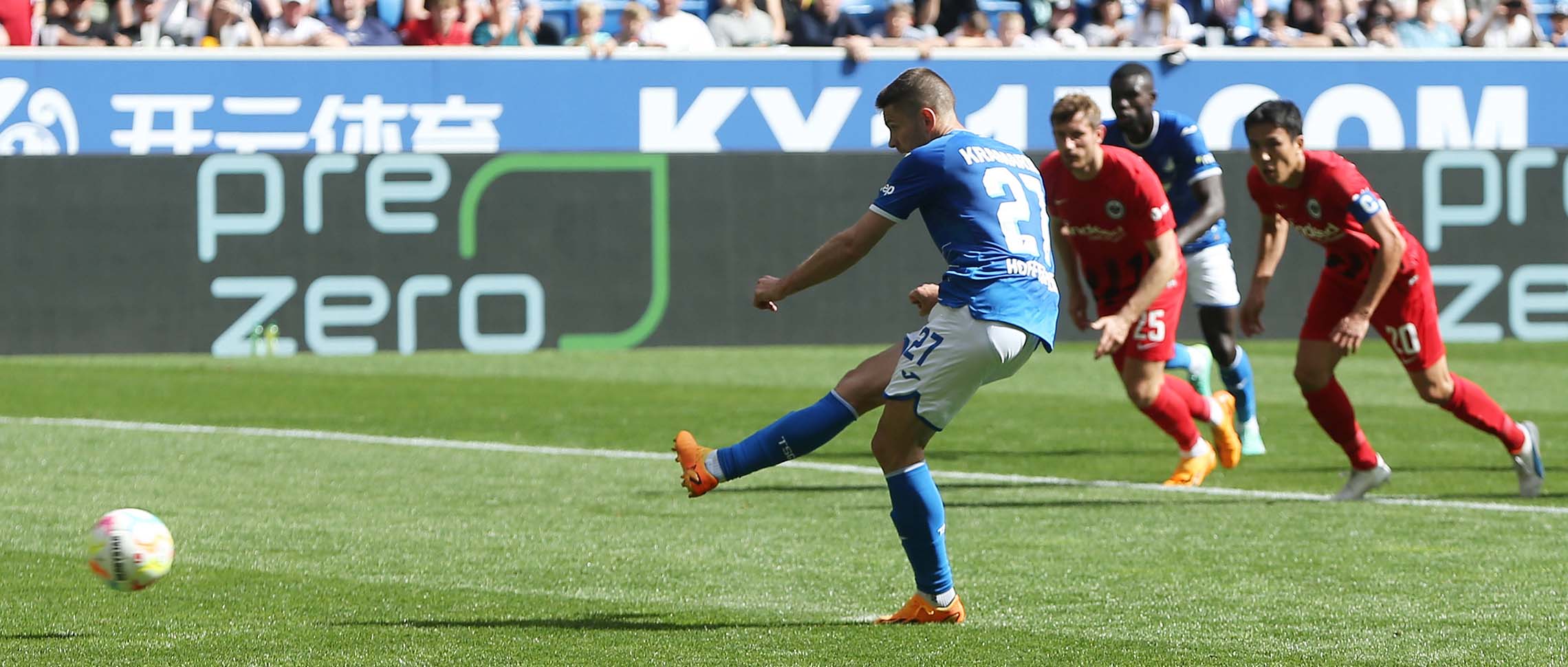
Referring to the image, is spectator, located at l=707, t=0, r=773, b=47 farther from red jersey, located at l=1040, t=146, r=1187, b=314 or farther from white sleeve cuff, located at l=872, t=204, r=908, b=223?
white sleeve cuff, located at l=872, t=204, r=908, b=223

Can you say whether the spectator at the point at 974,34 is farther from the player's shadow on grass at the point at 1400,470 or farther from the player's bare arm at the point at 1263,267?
the player's bare arm at the point at 1263,267

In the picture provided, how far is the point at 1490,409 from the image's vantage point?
9.52 meters

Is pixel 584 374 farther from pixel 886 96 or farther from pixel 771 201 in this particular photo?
pixel 886 96

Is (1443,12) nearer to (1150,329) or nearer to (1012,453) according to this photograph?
(1012,453)

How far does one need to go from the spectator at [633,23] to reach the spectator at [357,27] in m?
2.14

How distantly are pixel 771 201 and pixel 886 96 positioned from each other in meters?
12.1

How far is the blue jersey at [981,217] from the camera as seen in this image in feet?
20.6

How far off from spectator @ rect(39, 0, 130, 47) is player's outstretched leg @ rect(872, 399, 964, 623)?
1480 centimetres

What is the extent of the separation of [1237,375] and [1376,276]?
2848 mm

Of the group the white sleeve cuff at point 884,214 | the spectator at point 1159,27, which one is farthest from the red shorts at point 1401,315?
the spectator at point 1159,27

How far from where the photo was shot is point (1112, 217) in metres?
10.1

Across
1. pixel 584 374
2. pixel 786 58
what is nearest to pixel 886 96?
pixel 584 374

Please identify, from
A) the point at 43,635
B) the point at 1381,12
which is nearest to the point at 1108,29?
the point at 1381,12

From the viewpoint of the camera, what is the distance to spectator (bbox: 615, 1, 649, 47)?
2050 centimetres
